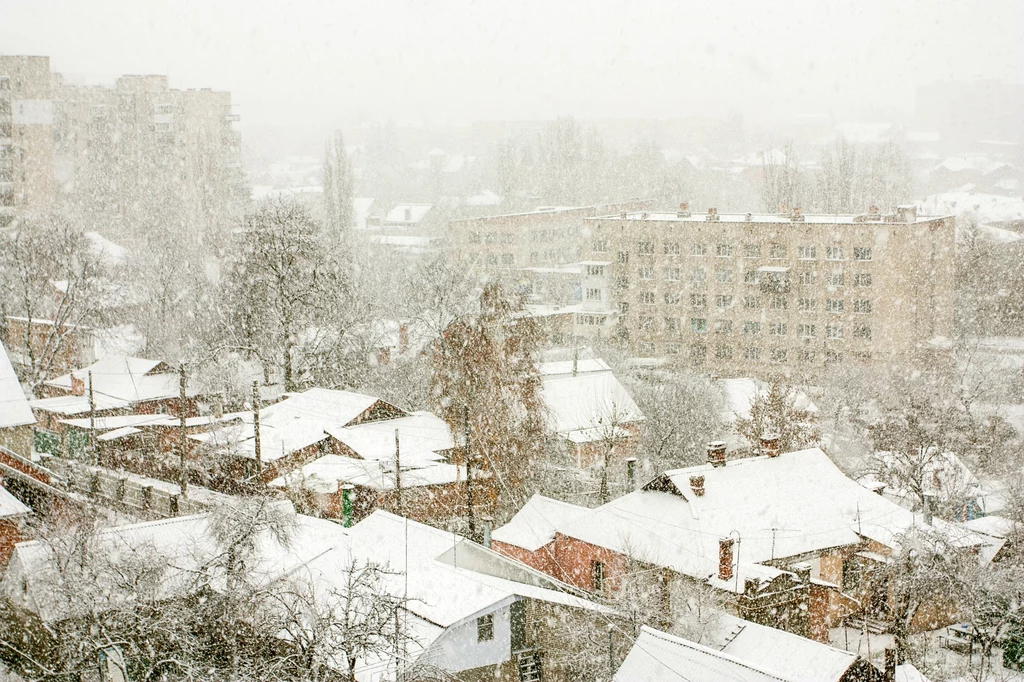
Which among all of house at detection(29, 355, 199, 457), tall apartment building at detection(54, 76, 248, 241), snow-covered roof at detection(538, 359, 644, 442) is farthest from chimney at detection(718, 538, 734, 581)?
tall apartment building at detection(54, 76, 248, 241)

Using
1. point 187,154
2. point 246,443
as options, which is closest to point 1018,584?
point 246,443

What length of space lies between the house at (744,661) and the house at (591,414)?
34.2 feet

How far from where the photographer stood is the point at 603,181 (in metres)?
65.8

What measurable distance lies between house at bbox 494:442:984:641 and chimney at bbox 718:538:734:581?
0.02 metres

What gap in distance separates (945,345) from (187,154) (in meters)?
36.4

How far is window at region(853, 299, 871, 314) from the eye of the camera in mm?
33000

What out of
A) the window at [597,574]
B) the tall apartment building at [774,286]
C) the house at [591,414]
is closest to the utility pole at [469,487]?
the window at [597,574]

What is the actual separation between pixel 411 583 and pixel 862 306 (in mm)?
24097

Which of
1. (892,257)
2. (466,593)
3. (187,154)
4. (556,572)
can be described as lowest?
(556,572)

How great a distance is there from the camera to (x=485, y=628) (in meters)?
12.7

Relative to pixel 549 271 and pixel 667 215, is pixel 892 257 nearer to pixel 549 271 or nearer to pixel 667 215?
pixel 667 215

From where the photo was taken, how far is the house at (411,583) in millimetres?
12188

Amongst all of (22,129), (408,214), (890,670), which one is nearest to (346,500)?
(890,670)

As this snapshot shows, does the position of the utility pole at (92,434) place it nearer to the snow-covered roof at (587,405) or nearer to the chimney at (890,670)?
the snow-covered roof at (587,405)
